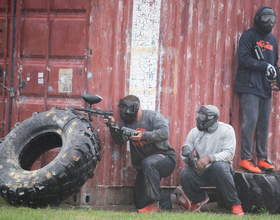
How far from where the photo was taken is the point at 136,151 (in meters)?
3.89

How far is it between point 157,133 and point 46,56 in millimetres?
2173

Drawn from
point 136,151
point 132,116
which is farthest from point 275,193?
point 132,116

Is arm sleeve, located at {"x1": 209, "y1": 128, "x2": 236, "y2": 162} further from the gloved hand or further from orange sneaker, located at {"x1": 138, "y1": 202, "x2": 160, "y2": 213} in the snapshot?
the gloved hand

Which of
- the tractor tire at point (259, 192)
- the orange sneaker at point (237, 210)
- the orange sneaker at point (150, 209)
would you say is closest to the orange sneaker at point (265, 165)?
the tractor tire at point (259, 192)

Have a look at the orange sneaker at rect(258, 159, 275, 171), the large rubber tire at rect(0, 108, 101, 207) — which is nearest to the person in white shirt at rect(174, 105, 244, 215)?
the orange sneaker at rect(258, 159, 275, 171)

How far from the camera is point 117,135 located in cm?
391

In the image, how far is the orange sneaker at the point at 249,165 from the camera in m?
3.99

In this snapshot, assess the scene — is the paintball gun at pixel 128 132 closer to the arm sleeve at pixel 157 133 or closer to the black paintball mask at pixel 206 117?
the arm sleeve at pixel 157 133

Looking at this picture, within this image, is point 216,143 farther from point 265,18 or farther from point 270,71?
point 265,18

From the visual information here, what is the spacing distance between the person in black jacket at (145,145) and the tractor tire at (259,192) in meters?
1.03

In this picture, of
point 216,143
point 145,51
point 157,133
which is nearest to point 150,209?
point 157,133

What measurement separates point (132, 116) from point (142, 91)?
0.56 m

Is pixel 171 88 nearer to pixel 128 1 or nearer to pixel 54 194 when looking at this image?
pixel 128 1

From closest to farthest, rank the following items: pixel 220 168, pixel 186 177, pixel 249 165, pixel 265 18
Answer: pixel 220 168 < pixel 186 177 < pixel 249 165 < pixel 265 18
